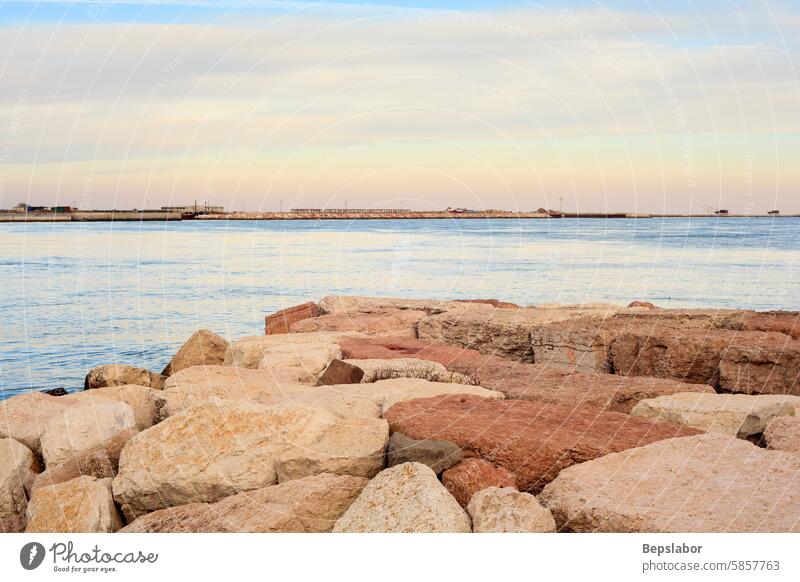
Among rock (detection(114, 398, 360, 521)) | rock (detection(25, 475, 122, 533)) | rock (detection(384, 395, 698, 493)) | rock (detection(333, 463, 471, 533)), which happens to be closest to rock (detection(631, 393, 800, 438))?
rock (detection(384, 395, 698, 493))

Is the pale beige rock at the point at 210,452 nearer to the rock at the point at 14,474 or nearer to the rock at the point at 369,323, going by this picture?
the rock at the point at 14,474

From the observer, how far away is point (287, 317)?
15602mm

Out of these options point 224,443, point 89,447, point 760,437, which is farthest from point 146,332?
point 760,437

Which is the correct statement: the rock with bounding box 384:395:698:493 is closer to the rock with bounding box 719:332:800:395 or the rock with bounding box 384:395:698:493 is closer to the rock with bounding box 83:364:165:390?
the rock with bounding box 719:332:800:395

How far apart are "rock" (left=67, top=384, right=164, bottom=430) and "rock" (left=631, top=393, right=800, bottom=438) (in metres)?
4.70

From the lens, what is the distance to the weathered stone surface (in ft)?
25.8

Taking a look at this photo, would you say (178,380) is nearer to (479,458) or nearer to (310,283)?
(479,458)

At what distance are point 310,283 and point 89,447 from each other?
2319 centimetres

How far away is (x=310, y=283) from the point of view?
30391 mm

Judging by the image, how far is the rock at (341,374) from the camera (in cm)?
856

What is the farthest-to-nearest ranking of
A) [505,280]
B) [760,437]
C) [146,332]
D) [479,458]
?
[505,280], [146,332], [760,437], [479,458]
